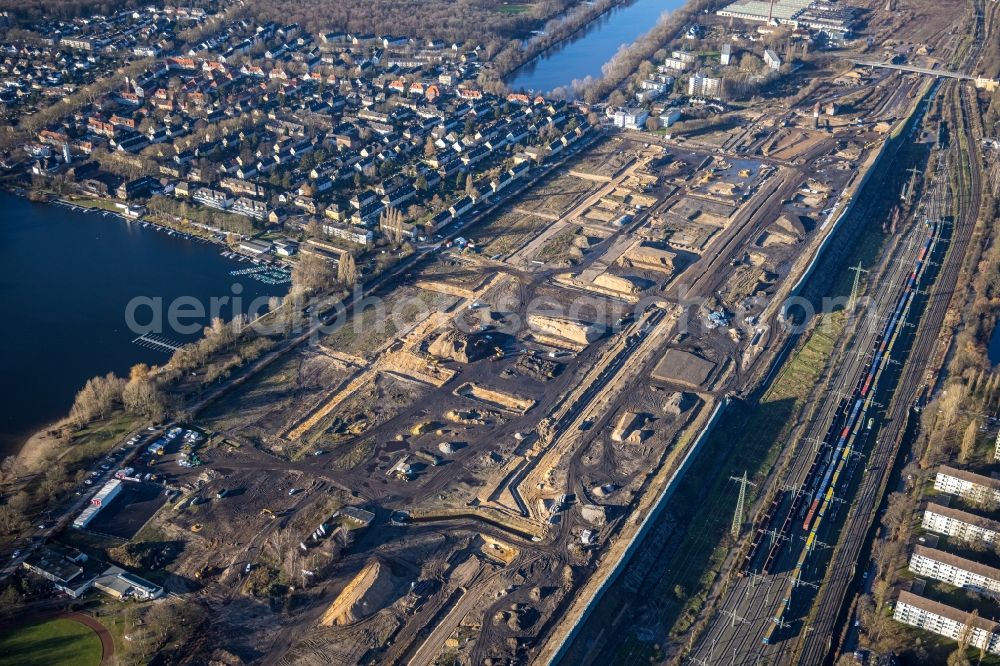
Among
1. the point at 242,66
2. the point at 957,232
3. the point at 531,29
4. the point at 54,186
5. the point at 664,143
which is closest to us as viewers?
the point at 957,232

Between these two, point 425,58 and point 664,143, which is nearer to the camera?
point 664,143

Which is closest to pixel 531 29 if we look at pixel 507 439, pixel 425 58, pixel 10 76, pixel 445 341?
pixel 425 58

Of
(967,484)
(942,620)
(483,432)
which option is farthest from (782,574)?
(483,432)

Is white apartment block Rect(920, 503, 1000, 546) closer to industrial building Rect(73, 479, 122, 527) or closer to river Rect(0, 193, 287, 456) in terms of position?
industrial building Rect(73, 479, 122, 527)

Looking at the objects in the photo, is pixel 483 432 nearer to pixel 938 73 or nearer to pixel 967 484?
pixel 967 484

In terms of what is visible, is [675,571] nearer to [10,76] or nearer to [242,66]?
[242,66]

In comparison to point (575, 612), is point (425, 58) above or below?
above

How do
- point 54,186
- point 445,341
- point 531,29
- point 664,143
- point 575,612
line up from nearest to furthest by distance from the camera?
point 575,612
point 445,341
point 54,186
point 664,143
point 531,29
